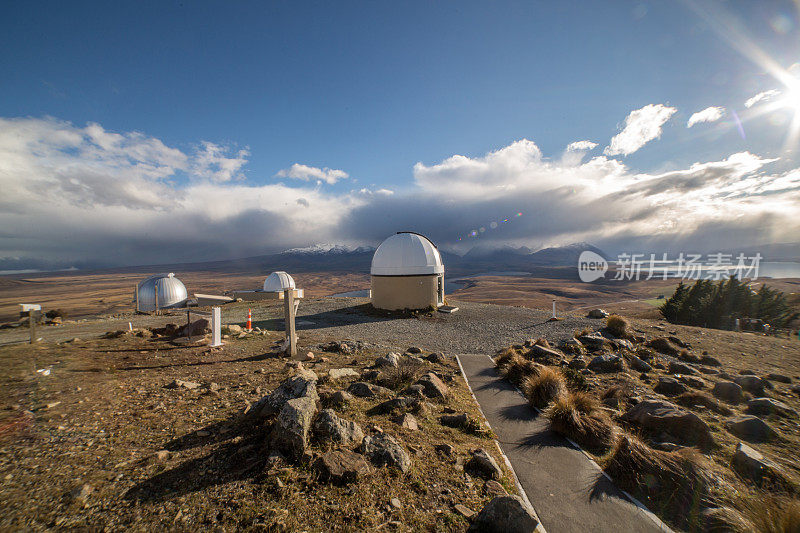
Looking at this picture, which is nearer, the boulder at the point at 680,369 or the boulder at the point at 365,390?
the boulder at the point at 365,390

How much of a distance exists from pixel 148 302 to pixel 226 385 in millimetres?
24265

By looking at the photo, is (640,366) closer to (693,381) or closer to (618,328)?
(693,381)

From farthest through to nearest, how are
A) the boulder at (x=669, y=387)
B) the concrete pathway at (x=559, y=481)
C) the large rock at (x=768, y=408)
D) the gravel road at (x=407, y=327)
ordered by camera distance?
the gravel road at (x=407, y=327)
the boulder at (x=669, y=387)
the large rock at (x=768, y=408)
the concrete pathway at (x=559, y=481)

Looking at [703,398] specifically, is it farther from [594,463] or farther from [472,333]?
[472,333]

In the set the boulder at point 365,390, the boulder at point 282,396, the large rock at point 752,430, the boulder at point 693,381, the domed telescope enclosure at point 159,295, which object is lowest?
the domed telescope enclosure at point 159,295

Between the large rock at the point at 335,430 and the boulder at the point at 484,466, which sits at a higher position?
the large rock at the point at 335,430

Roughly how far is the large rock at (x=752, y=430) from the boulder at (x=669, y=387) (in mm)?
1533

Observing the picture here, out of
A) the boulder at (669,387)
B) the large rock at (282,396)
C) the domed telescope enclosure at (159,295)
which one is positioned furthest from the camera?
the domed telescope enclosure at (159,295)

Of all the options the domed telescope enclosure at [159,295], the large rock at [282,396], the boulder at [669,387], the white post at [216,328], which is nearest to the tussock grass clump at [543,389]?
the boulder at [669,387]

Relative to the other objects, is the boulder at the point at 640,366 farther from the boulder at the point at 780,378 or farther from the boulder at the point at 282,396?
the boulder at the point at 282,396

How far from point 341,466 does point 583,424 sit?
388cm

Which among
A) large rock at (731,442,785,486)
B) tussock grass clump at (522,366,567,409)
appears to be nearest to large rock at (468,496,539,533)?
tussock grass clump at (522,366,567,409)

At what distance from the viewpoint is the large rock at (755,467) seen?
3717mm

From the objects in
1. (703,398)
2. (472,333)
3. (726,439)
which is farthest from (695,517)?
(472,333)
